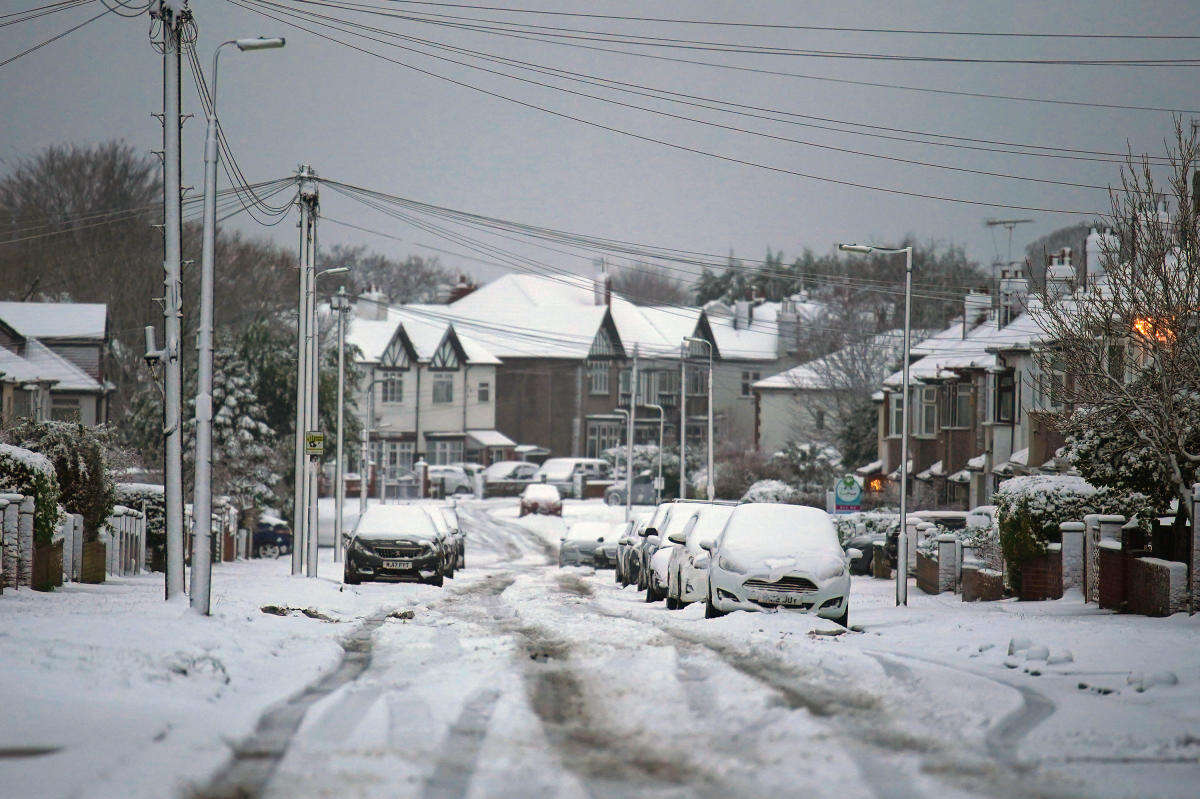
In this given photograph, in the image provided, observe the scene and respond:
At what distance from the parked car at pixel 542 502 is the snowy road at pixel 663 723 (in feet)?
168

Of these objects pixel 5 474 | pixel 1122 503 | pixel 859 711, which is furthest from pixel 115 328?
pixel 859 711

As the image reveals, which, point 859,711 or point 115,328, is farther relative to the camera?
point 115,328

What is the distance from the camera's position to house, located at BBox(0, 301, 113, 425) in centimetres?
4988

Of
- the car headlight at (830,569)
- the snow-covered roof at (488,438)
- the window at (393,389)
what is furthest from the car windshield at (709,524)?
the window at (393,389)

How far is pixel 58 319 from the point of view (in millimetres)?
53562

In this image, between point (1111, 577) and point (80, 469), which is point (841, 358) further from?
point (1111, 577)

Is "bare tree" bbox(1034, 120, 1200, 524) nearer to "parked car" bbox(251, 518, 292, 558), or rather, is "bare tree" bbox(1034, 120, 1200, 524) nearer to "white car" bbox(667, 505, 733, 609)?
"white car" bbox(667, 505, 733, 609)

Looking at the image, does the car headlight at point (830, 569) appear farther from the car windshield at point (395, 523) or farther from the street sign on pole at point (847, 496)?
the street sign on pole at point (847, 496)

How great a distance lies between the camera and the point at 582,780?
7.49m

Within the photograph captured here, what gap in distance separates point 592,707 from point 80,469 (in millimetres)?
19663

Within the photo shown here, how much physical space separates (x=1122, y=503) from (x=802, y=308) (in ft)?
239

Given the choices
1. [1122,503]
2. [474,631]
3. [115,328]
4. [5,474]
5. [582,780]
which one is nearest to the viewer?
[582,780]

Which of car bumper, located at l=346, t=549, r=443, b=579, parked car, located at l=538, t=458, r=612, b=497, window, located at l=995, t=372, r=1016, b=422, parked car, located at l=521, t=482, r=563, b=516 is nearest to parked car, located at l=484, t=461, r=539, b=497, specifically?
parked car, located at l=538, t=458, r=612, b=497

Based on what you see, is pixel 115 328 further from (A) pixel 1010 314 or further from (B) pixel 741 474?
(A) pixel 1010 314
